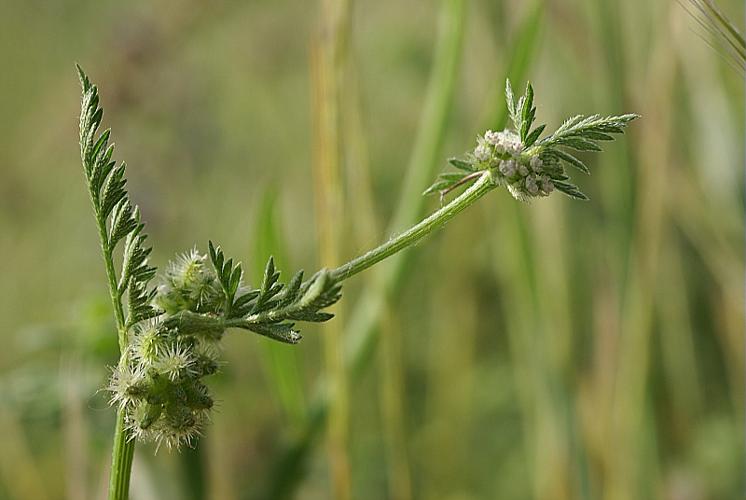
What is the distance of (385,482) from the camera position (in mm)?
2438

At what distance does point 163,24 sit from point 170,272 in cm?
243

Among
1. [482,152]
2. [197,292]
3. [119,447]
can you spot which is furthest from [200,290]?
[482,152]

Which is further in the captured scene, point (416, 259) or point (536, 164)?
point (416, 259)

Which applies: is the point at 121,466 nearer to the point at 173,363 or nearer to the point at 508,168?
the point at 173,363

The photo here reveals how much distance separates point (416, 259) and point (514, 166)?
0.98 metres

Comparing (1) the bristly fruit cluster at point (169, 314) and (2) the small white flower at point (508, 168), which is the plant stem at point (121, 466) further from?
(2) the small white flower at point (508, 168)

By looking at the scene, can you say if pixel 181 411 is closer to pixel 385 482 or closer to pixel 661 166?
pixel 661 166

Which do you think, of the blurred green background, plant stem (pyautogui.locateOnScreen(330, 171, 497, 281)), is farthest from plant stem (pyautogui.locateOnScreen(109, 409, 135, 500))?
the blurred green background

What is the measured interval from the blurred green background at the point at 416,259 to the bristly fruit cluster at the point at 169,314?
0.46 metres

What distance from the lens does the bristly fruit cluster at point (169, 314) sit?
2.16 feet

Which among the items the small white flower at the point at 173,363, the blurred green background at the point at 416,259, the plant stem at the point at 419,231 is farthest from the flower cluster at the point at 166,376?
the blurred green background at the point at 416,259

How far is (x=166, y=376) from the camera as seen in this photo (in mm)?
660

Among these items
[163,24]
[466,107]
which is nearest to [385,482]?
[466,107]

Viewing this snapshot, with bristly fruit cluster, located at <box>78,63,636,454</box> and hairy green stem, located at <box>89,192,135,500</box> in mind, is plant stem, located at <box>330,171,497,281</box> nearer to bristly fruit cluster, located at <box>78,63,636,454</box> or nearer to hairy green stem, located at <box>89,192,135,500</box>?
bristly fruit cluster, located at <box>78,63,636,454</box>
